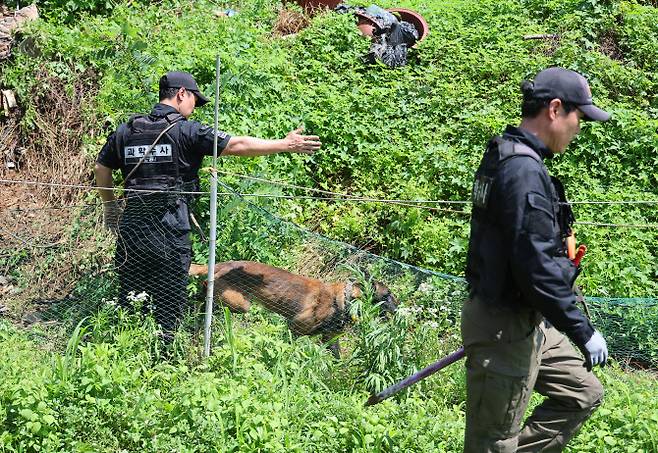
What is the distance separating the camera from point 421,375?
4.26m

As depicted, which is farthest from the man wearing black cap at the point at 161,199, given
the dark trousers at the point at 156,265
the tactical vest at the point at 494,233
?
the tactical vest at the point at 494,233

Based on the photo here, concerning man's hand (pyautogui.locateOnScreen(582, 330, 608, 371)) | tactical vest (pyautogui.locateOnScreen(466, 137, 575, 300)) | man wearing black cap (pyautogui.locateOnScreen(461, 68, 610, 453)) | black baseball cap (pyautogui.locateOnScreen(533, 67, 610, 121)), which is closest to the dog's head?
man wearing black cap (pyautogui.locateOnScreen(461, 68, 610, 453))

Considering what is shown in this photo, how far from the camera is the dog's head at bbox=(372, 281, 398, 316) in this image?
5.63 m

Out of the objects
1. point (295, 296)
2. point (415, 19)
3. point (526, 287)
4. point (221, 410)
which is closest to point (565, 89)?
point (526, 287)

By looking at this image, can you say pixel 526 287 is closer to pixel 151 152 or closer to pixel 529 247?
pixel 529 247

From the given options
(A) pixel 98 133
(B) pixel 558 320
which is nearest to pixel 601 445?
(B) pixel 558 320

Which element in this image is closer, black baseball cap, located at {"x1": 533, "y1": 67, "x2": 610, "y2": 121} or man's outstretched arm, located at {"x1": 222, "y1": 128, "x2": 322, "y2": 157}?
black baseball cap, located at {"x1": 533, "y1": 67, "x2": 610, "y2": 121}

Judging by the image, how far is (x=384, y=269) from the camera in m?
5.84

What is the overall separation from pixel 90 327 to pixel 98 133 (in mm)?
3000

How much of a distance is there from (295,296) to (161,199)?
44.2 inches

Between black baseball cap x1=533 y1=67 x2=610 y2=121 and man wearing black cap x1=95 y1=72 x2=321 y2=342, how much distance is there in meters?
2.19

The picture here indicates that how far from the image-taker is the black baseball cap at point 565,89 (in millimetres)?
3539

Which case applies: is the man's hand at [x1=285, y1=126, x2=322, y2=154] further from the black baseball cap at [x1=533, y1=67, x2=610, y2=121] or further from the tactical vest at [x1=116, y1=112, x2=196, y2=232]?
the black baseball cap at [x1=533, y1=67, x2=610, y2=121]

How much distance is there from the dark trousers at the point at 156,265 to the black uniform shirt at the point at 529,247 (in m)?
2.63
